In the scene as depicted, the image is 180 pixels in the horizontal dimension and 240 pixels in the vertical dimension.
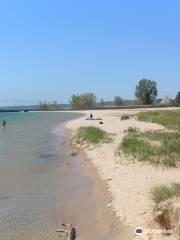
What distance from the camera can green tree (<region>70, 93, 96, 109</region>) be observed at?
183000 millimetres

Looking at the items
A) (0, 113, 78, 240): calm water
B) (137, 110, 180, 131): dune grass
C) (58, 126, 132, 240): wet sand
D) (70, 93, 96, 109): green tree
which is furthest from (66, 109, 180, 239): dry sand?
(70, 93, 96, 109): green tree

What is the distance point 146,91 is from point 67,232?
500ft

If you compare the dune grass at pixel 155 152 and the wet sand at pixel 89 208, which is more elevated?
the dune grass at pixel 155 152

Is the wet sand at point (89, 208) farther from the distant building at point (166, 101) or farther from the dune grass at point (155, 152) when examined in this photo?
the distant building at point (166, 101)

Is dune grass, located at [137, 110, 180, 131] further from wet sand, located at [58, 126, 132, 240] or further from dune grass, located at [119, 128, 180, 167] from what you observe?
wet sand, located at [58, 126, 132, 240]

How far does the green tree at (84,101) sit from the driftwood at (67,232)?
171 metres

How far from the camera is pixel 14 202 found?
1317cm

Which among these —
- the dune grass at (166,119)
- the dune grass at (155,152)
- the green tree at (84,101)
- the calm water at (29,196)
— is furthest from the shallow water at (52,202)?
the green tree at (84,101)

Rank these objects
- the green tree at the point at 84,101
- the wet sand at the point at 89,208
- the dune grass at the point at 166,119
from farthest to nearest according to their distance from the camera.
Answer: the green tree at the point at 84,101
the dune grass at the point at 166,119
the wet sand at the point at 89,208

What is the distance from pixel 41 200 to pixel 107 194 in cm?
227

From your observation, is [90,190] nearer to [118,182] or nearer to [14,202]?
[118,182]

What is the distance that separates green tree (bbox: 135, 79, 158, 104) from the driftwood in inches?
5888

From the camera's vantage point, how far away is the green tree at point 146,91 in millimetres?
157625

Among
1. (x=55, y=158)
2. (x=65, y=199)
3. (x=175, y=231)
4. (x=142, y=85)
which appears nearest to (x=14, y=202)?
(x=65, y=199)
